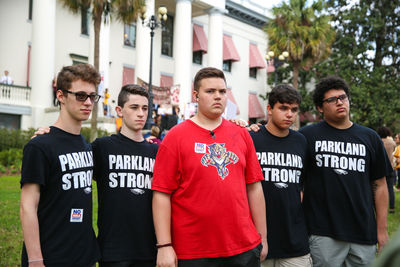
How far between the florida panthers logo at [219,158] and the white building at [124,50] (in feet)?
58.0

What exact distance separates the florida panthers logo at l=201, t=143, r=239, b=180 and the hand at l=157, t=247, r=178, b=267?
2.12 feet

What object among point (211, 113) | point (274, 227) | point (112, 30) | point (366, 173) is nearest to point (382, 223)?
point (366, 173)

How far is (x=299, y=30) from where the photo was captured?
24547 millimetres

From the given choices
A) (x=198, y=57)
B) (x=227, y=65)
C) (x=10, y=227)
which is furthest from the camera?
(x=227, y=65)

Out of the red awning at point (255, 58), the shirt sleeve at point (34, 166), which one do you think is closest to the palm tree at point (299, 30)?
the red awning at point (255, 58)

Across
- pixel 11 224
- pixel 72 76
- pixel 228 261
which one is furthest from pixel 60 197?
pixel 11 224

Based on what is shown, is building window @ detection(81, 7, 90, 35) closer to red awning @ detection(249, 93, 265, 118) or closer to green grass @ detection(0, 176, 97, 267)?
green grass @ detection(0, 176, 97, 267)

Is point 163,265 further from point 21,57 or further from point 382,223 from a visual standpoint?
point 21,57

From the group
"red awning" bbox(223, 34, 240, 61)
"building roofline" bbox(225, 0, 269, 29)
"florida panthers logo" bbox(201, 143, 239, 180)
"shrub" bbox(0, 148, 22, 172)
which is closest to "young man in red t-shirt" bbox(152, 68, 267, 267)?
"florida panthers logo" bbox(201, 143, 239, 180)

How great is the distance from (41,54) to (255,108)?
63.3 feet

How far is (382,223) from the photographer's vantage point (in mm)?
3631

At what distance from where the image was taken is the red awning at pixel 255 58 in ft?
112

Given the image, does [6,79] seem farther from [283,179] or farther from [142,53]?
[283,179]

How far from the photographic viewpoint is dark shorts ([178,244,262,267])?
109 inches
